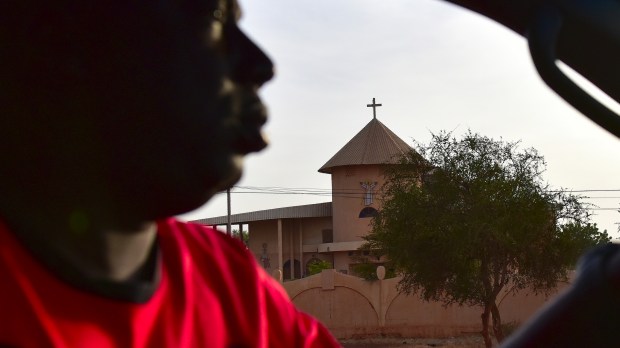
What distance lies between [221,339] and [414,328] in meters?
25.3

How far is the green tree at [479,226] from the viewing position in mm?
21859

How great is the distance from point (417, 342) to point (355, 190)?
477 inches

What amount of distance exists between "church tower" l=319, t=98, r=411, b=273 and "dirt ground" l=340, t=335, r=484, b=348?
1017 cm

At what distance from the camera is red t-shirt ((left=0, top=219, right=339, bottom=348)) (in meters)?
1.04

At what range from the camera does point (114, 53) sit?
42.1 inches

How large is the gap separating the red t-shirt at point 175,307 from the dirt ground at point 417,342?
22954mm

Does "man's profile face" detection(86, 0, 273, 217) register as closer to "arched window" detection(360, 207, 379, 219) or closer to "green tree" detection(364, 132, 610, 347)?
"green tree" detection(364, 132, 610, 347)

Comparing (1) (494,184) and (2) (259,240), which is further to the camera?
(2) (259,240)

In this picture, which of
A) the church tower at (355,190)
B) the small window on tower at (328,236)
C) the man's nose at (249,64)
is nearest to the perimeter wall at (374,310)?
the church tower at (355,190)

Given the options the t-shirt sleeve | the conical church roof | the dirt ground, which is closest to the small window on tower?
the conical church roof

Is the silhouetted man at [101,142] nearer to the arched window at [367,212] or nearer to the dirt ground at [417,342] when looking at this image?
the dirt ground at [417,342]

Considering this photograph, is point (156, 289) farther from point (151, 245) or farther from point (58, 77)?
point (58, 77)

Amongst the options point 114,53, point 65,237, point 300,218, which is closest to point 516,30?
point 114,53

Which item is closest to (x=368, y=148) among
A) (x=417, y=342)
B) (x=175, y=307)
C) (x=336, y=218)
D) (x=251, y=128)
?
(x=336, y=218)
